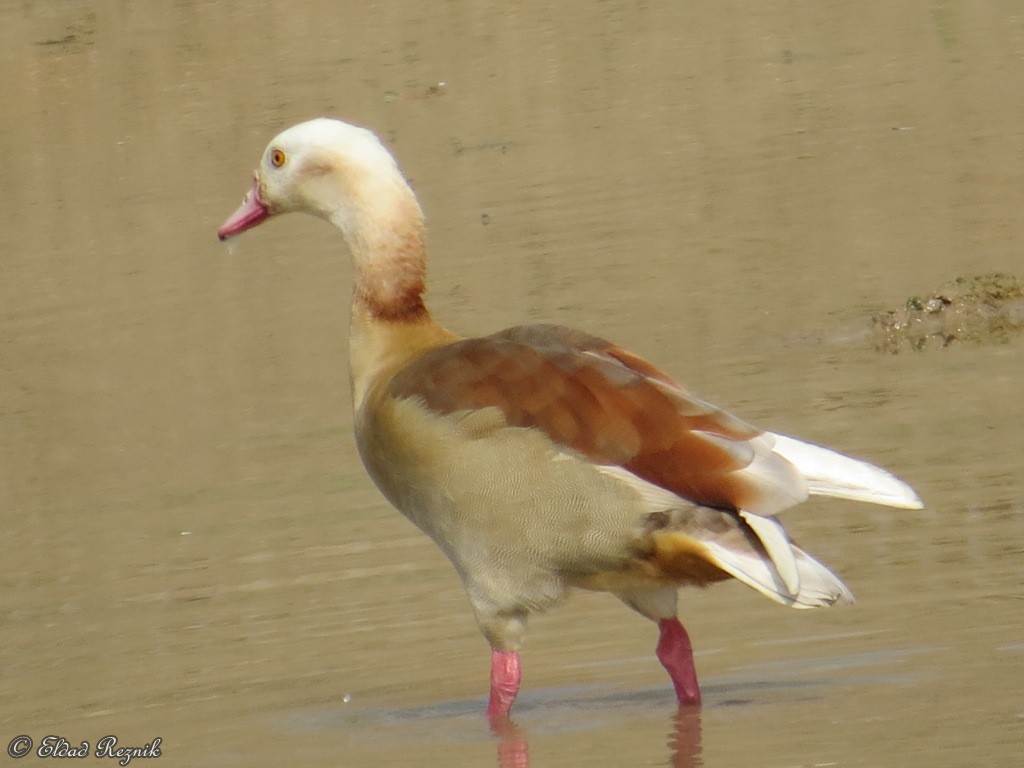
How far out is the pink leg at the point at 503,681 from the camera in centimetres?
650

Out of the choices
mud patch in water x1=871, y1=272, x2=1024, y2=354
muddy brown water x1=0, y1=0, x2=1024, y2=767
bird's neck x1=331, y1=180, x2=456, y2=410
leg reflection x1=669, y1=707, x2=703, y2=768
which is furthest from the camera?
mud patch in water x1=871, y1=272, x2=1024, y2=354

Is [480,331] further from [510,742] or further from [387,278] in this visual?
[510,742]

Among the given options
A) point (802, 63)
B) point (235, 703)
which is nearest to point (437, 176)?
point (802, 63)

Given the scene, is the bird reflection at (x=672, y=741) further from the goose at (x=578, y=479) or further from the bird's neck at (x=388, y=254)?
the bird's neck at (x=388, y=254)

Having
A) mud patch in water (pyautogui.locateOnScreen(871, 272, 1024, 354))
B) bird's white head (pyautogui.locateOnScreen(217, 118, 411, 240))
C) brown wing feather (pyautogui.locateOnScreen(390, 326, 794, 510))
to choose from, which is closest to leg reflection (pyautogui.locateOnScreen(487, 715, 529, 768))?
brown wing feather (pyautogui.locateOnScreen(390, 326, 794, 510))

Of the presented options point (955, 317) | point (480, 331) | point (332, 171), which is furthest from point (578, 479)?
point (480, 331)

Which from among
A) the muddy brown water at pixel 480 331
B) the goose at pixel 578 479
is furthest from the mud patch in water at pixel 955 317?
the goose at pixel 578 479

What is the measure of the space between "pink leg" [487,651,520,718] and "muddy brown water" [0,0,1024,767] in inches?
3.4

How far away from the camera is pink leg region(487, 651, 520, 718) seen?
21.3ft

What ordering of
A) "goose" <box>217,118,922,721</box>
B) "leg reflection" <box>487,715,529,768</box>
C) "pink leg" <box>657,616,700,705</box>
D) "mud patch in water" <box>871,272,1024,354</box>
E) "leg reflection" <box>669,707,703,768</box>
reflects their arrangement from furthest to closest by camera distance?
1. "mud patch in water" <box>871,272,1024,354</box>
2. "pink leg" <box>657,616,700,705</box>
3. "leg reflection" <box>487,715,529,768</box>
4. "leg reflection" <box>669,707,703,768</box>
5. "goose" <box>217,118,922,721</box>

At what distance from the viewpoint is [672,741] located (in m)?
6.11

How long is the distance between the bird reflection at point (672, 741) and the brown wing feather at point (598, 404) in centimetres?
68

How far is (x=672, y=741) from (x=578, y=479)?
756 millimetres

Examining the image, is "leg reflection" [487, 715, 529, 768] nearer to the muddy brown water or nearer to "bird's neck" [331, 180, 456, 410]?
the muddy brown water
